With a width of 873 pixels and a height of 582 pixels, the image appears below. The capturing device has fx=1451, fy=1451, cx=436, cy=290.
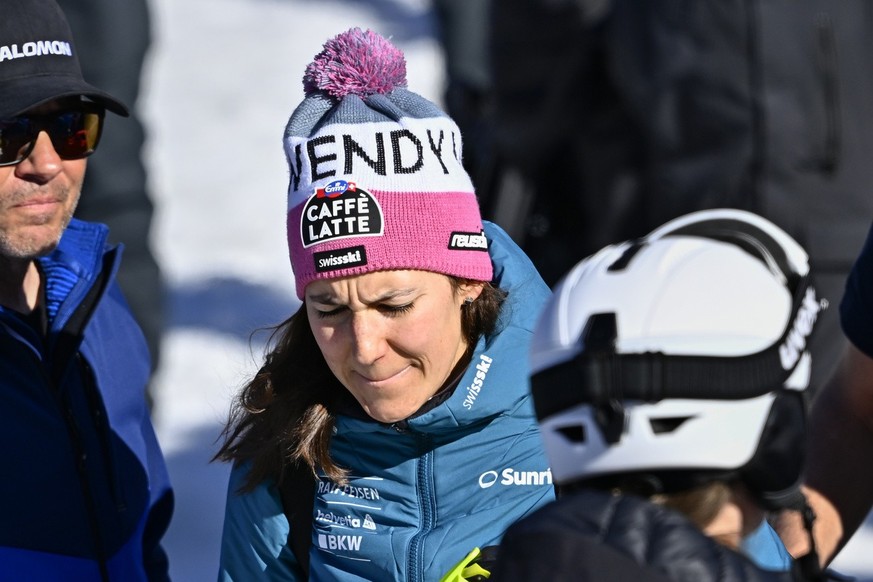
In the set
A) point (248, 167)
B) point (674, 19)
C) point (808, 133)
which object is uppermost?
point (674, 19)

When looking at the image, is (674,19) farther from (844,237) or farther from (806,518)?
(806,518)

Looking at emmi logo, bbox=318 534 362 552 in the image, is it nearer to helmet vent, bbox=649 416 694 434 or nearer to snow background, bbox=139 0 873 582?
helmet vent, bbox=649 416 694 434

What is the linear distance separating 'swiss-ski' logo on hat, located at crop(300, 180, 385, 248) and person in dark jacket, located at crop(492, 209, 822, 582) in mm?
906

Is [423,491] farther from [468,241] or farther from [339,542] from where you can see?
[468,241]

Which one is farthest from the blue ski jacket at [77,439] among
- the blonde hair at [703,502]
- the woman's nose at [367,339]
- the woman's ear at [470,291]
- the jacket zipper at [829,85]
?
the jacket zipper at [829,85]

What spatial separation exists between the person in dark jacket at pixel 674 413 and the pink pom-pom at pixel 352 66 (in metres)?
1.06

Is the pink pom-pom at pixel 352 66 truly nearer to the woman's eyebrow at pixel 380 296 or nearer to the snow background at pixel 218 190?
the woman's eyebrow at pixel 380 296

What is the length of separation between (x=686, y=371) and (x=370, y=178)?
109cm

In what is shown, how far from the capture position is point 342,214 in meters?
2.53

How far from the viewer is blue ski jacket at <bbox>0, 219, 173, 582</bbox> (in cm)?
275

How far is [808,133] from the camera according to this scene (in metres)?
4.13

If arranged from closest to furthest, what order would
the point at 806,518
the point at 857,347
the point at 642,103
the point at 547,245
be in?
the point at 806,518
the point at 857,347
the point at 642,103
the point at 547,245

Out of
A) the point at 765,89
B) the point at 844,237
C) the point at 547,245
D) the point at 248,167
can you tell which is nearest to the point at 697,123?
the point at 765,89

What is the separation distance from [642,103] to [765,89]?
47 centimetres
